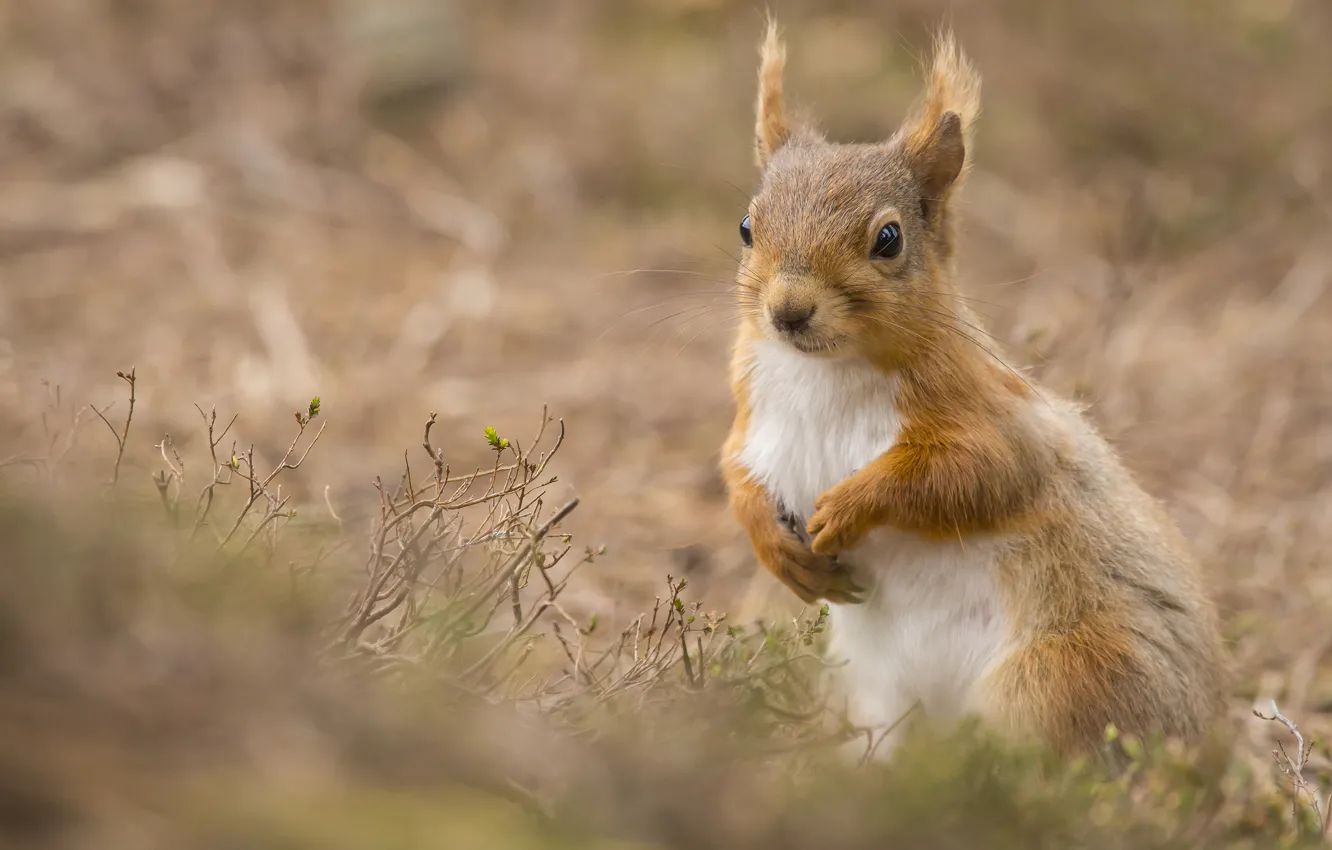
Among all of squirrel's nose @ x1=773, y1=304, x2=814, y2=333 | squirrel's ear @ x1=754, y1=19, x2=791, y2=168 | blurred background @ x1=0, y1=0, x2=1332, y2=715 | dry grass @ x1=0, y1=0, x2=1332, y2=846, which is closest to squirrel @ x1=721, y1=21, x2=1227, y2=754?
squirrel's nose @ x1=773, y1=304, x2=814, y2=333

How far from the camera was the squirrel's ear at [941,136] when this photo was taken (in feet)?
11.3

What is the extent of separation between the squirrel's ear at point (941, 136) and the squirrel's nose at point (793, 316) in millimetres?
615

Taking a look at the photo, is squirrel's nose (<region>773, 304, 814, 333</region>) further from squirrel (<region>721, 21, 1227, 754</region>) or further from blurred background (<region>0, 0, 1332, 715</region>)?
blurred background (<region>0, 0, 1332, 715</region>)

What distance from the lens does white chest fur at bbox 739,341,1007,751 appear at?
10.8ft

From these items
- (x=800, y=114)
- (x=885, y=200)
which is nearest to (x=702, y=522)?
(x=800, y=114)

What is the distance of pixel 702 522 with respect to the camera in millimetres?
5402

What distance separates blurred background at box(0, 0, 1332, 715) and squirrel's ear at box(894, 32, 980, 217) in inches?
47.8

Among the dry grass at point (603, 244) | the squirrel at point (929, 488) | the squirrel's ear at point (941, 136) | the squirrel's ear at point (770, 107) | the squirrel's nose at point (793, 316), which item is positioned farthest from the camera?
the dry grass at point (603, 244)

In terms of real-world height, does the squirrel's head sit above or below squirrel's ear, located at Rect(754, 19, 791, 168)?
below

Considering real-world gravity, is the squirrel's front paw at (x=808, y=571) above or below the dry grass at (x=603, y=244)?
below

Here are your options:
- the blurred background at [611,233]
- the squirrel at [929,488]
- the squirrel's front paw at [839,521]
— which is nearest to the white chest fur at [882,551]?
the squirrel at [929,488]

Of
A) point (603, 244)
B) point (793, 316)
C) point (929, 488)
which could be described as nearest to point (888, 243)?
point (793, 316)

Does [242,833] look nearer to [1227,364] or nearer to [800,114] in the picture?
[800,114]

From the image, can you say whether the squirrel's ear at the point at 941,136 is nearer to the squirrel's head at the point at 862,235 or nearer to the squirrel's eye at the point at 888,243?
the squirrel's head at the point at 862,235
